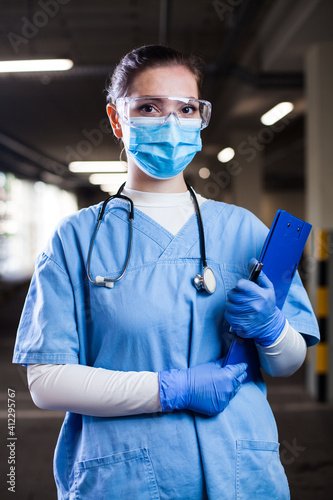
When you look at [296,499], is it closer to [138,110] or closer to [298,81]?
[138,110]

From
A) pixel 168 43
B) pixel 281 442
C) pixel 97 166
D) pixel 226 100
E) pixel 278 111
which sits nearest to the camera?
pixel 281 442

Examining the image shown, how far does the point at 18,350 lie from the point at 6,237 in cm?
1088

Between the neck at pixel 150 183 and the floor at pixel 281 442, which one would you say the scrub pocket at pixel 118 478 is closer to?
the neck at pixel 150 183

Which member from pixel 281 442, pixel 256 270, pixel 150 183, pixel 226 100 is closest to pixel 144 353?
pixel 256 270

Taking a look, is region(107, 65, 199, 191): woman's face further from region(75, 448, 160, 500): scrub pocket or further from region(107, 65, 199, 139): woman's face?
region(75, 448, 160, 500): scrub pocket

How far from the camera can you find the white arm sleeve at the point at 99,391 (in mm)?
907

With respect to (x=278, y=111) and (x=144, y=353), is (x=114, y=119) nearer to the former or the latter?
(x=144, y=353)

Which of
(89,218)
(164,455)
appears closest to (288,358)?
(164,455)

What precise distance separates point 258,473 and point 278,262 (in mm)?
454

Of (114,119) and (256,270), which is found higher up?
(114,119)

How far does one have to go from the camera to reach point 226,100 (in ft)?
20.9

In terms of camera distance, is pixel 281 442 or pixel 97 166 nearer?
pixel 281 442

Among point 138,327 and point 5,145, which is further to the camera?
point 5,145

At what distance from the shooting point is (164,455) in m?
0.93
